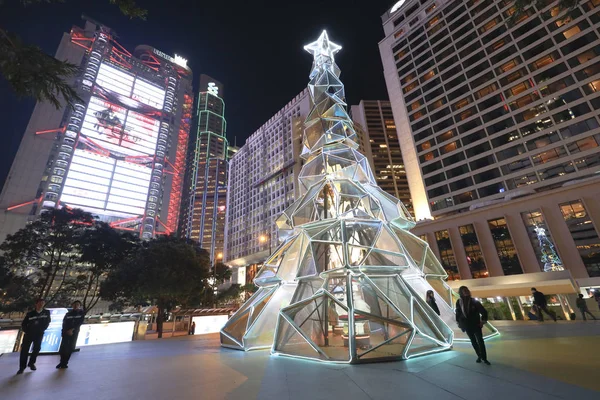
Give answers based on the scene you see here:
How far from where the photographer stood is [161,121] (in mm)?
99812

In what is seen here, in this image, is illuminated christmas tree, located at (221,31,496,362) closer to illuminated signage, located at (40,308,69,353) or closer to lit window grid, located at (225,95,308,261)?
illuminated signage, located at (40,308,69,353)

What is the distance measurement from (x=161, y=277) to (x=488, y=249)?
3970 centimetres

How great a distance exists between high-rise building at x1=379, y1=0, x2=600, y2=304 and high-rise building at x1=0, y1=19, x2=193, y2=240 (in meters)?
76.9

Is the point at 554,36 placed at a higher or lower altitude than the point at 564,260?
higher

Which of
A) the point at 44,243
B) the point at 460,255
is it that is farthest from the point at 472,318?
the point at 44,243

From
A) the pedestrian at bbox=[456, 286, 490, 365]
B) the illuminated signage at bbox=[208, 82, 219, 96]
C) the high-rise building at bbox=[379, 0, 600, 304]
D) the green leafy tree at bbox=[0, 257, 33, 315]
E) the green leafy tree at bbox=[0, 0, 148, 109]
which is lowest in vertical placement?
the pedestrian at bbox=[456, 286, 490, 365]

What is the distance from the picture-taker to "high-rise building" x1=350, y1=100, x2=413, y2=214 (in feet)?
330

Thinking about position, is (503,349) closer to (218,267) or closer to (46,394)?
(46,394)

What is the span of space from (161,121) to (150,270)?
301 feet

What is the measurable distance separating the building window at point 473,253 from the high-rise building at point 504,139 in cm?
14

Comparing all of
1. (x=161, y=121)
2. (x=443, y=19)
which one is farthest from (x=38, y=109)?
(x=443, y=19)

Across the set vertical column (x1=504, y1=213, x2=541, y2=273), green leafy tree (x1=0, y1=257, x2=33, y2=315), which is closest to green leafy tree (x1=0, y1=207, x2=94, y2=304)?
green leafy tree (x1=0, y1=257, x2=33, y2=315)

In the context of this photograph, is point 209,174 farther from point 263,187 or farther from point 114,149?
point 263,187

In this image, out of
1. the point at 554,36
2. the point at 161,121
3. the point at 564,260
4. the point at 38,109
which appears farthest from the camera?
the point at 161,121
